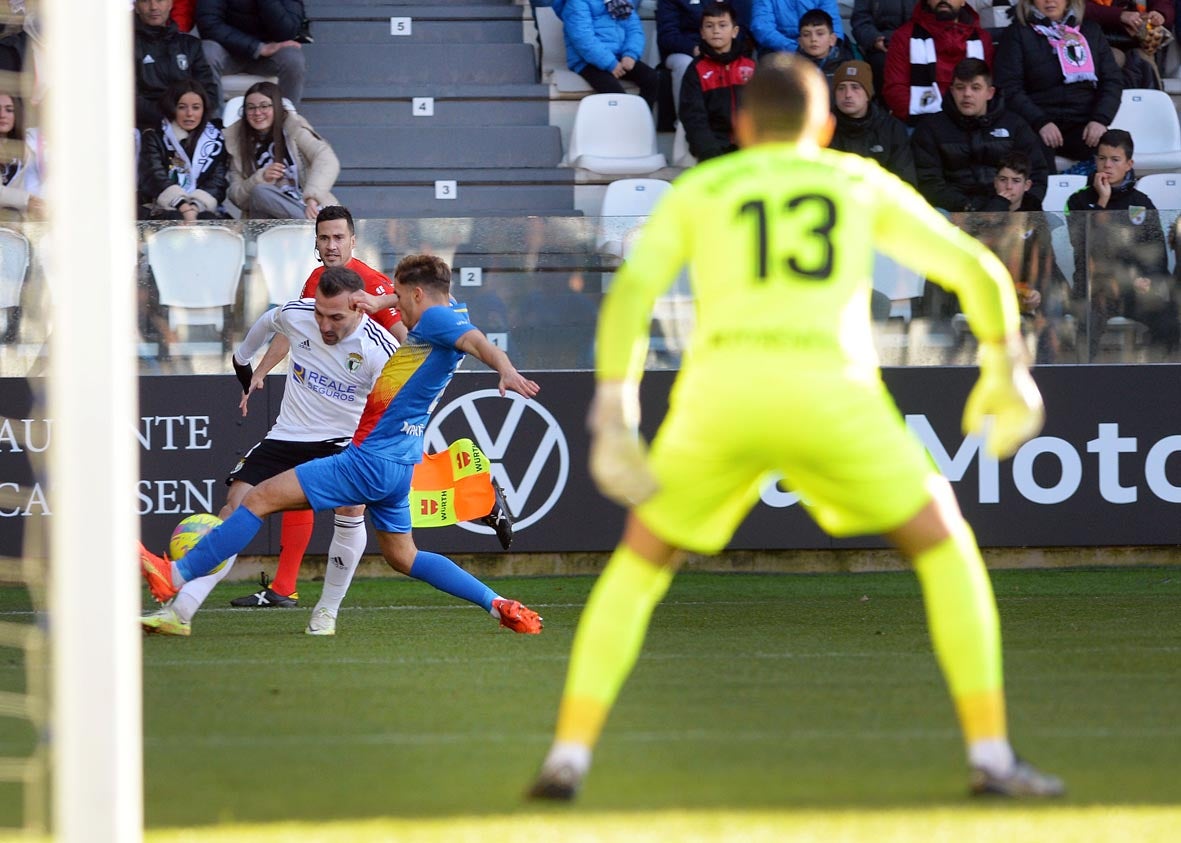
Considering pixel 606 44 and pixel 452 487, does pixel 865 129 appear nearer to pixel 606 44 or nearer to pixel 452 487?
pixel 606 44

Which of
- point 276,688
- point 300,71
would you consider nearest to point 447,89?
point 300,71

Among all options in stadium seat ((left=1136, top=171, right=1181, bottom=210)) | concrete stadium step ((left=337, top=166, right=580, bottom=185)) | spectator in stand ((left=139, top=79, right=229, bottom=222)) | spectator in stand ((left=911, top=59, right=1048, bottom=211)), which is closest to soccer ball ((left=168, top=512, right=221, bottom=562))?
spectator in stand ((left=139, top=79, right=229, bottom=222))

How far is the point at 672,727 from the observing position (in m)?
5.50

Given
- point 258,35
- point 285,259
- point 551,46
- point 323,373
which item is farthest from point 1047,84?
point 323,373

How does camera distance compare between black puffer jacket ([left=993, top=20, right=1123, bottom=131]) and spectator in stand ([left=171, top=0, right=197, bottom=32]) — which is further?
spectator in stand ([left=171, top=0, right=197, bottom=32])

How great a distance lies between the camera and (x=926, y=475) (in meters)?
→ 4.22

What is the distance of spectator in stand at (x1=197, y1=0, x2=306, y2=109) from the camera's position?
551 inches

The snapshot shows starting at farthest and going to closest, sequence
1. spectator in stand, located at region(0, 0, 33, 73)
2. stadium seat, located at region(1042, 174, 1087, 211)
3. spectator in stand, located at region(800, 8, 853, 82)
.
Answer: spectator in stand, located at region(800, 8, 853, 82), stadium seat, located at region(1042, 174, 1087, 211), spectator in stand, located at region(0, 0, 33, 73)

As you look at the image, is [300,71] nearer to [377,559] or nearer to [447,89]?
[447,89]

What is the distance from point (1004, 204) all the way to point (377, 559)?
480 centimetres

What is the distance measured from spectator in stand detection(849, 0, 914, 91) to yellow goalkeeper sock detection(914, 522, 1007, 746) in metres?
10.3

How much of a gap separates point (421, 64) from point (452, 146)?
1061 millimetres

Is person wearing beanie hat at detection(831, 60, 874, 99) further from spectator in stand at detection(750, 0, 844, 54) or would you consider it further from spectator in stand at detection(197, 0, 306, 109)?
spectator in stand at detection(197, 0, 306, 109)

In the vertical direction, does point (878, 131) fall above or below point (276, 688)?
above
